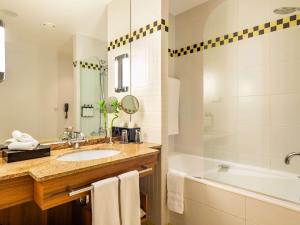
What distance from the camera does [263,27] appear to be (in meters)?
1.86

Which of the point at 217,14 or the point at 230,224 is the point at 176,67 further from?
the point at 230,224

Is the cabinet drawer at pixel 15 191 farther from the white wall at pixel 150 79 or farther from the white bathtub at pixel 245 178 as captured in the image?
the white bathtub at pixel 245 178

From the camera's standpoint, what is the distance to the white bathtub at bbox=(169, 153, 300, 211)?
1.40 meters

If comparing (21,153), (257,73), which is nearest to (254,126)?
(257,73)

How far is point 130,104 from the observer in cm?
186

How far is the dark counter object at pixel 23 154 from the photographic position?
45.4 inches

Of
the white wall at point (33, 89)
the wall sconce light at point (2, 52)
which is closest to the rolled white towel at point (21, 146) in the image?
the white wall at point (33, 89)

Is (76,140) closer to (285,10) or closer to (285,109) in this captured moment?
(285,109)

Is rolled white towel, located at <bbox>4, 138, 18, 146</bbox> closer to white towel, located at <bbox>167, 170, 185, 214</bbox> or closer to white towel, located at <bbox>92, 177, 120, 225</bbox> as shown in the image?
white towel, located at <bbox>92, 177, 120, 225</bbox>

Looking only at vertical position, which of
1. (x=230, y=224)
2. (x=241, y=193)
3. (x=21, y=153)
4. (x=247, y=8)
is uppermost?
(x=247, y=8)

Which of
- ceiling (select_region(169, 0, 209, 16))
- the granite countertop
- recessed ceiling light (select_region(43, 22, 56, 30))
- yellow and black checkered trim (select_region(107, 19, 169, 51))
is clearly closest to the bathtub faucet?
the granite countertop

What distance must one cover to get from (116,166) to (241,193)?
877 millimetres

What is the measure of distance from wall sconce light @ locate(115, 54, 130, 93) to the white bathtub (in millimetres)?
1035

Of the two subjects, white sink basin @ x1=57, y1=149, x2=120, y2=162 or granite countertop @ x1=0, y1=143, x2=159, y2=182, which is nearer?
granite countertop @ x1=0, y1=143, x2=159, y2=182
